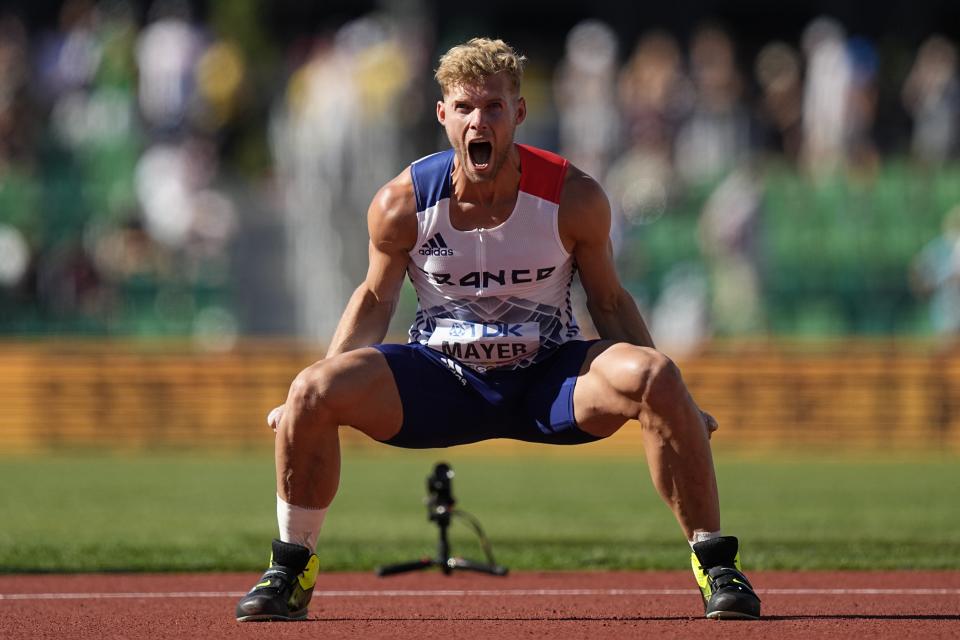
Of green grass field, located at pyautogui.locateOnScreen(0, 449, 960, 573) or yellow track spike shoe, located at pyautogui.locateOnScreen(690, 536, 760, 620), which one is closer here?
yellow track spike shoe, located at pyautogui.locateOnScreen(690, 536, 760, 620)

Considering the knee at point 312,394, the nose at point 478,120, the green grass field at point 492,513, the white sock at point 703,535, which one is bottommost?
the green grass field at point 492,513

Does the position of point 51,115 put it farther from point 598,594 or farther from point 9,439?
point 598,594

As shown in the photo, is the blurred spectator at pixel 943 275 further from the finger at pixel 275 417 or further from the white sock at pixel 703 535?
the finger at pixel 275 417

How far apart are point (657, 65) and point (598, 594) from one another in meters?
14.5

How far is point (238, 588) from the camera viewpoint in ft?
28.4

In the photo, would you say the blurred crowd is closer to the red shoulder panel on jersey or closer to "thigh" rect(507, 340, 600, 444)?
the red shoulder panel on jersey

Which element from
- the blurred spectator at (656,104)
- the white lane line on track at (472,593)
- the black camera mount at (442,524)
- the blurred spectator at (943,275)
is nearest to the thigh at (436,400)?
the white lane line on track at (472,593)

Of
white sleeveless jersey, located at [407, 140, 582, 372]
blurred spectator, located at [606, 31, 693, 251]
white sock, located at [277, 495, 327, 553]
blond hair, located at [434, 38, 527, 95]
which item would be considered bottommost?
white sock, located at [277, 495, 327, 553]

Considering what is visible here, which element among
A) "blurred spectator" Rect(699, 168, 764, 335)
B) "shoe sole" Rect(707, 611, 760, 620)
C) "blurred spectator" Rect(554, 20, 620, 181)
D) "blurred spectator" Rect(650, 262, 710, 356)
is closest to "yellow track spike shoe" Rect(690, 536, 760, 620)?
"shoe sole" Rect(707, 611, 760, 620)

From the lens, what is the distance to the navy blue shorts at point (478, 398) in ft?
22.4

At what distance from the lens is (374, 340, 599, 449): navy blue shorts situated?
22.4 ft

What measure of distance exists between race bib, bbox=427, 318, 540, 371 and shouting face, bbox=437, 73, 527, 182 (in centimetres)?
61

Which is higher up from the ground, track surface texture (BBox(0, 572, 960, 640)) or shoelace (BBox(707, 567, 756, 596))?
shoelace (BBox(707, 567, 756, 596))

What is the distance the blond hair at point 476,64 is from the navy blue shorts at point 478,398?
110 cm
